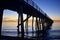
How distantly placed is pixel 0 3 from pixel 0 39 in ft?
16.4

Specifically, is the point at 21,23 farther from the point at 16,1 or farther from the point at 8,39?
the point at 8,39

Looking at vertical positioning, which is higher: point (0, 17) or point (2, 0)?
point (2, 0)

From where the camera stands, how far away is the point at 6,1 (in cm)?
1322

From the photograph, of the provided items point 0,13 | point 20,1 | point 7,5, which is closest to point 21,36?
point 20,1

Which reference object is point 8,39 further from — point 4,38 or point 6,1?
point 6,1

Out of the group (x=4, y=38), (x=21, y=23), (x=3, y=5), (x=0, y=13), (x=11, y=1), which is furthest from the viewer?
(x=4, y=38)

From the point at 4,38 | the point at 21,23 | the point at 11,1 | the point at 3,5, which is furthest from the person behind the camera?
the point at 4,38

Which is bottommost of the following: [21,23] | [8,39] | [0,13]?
[8,39]

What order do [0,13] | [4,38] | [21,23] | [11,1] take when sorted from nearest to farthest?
[21,23]
[11,1]
[0,13]
[4,38]

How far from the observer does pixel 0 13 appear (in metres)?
16.7

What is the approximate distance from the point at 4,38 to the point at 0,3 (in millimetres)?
5674

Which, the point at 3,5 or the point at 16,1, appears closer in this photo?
the point at 16,1

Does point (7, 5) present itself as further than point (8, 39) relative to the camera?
No

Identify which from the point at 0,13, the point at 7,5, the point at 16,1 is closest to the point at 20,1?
the point at 16,1
